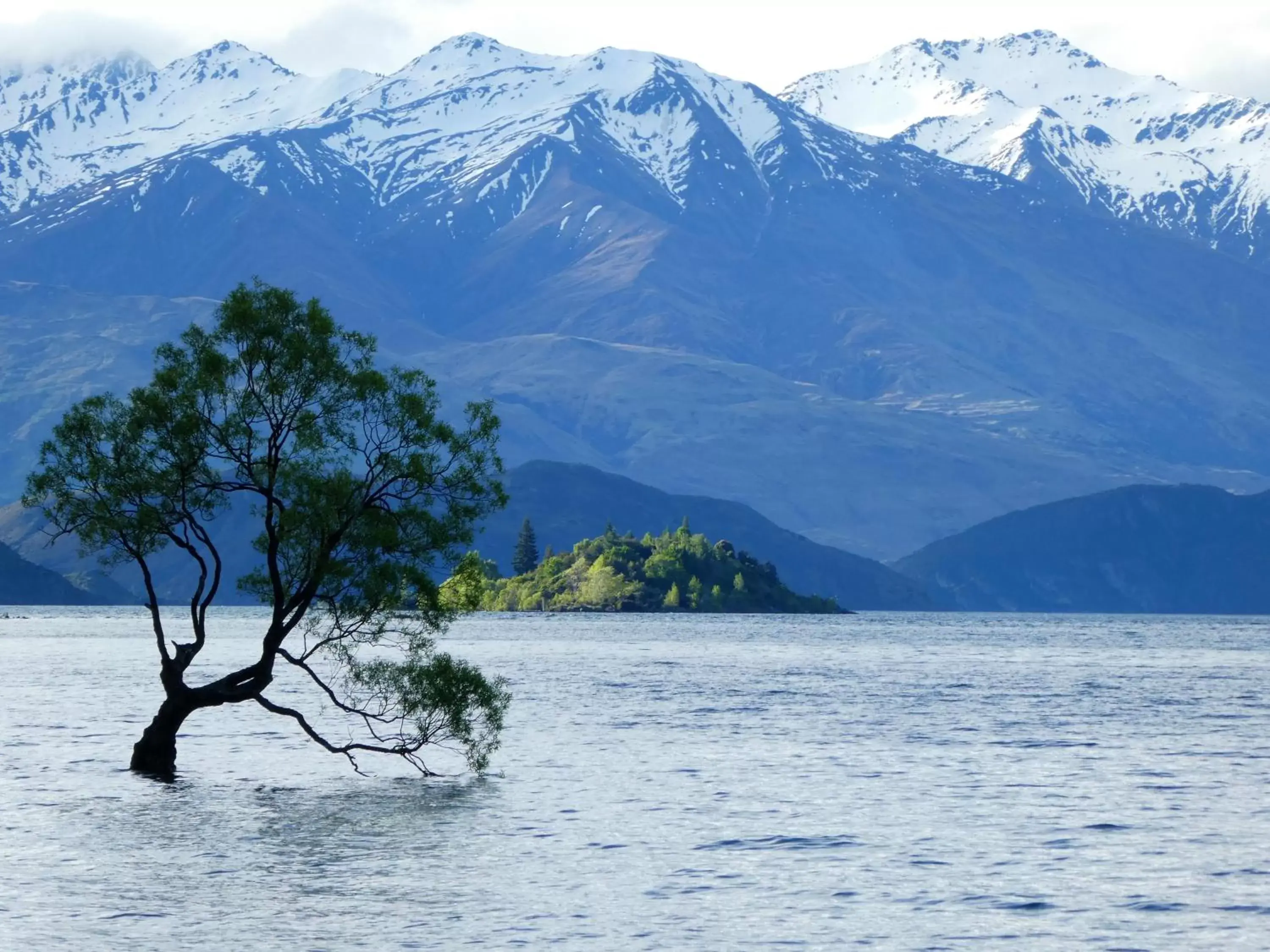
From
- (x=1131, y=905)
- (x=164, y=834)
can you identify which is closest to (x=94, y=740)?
(x=164, y=834)

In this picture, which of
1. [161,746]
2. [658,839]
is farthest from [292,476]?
[658,839]

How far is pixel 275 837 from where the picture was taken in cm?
6725

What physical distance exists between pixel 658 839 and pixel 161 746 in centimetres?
2519

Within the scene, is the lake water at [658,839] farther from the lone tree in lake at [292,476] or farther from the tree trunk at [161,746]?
the lone tree in lake at [292,476]

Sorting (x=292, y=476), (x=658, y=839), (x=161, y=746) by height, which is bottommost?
(x=658, y=839)

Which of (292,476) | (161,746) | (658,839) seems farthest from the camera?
(161,746)

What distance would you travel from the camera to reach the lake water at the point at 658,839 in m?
52.9

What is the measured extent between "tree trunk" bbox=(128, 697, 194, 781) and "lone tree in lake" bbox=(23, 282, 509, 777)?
241 centimetres

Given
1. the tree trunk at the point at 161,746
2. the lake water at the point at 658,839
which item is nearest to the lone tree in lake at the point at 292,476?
the tree trunk at the point at 161,746

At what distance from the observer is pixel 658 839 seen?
2689 inches

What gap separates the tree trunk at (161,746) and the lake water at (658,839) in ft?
3.91

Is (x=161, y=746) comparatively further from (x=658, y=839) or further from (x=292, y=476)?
(x=658, y=839)

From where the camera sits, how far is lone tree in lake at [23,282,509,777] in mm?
75000

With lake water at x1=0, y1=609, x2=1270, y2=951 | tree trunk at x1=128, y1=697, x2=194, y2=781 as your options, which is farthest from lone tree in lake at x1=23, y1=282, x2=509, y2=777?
lake water at x1=0, y1=609, x2=1270, y2=951
